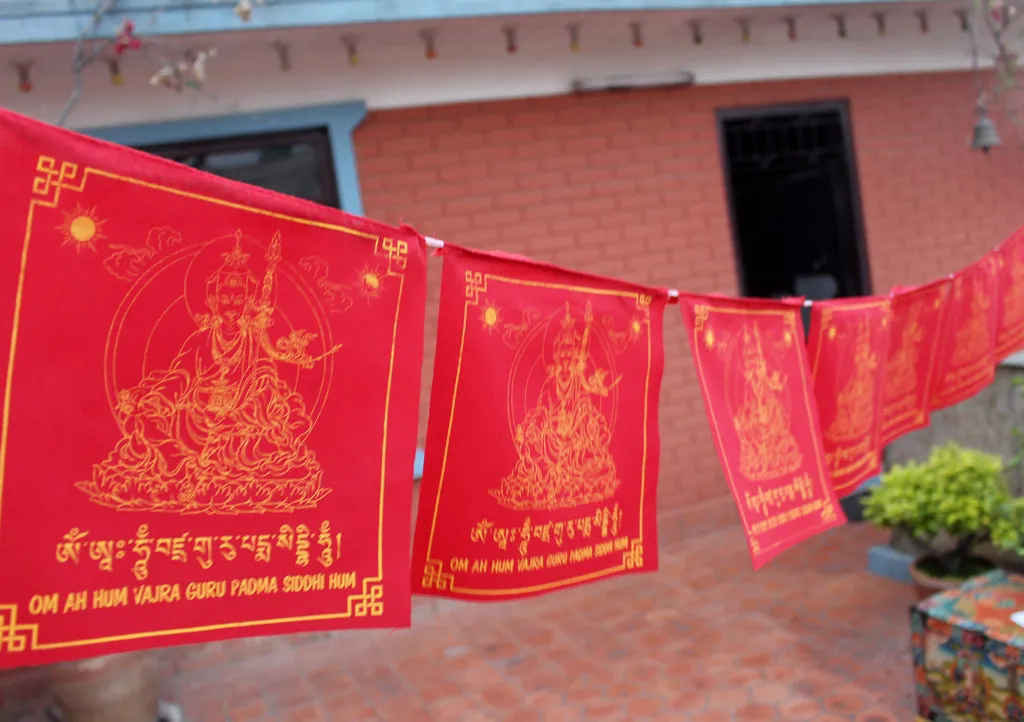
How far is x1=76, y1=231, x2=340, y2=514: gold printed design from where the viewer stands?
1451 millimetres

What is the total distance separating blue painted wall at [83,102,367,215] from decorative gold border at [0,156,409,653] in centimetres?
277

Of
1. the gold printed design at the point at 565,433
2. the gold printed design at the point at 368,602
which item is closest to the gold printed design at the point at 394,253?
the gold printed design at the point at 565,433

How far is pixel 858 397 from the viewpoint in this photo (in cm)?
313

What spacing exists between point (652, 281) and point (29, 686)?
413 centimetres

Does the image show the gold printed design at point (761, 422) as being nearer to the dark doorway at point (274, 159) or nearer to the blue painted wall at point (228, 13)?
the blue painted wall at point (228, 13)

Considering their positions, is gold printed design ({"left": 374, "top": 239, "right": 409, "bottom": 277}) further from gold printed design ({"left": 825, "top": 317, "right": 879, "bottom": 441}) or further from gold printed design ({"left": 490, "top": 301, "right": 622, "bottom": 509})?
gold printed design ({"left": 825, "top": 317, "right": 879, "bottom": 441})

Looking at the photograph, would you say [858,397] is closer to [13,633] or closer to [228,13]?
[13,633]

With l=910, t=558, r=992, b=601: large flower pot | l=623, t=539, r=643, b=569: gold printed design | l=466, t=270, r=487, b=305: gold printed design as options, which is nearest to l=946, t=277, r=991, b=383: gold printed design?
l=910, t=558, r=992, b=601: large flower pot

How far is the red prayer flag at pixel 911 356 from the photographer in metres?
3.45

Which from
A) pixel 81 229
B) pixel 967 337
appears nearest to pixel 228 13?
pixel 81 229

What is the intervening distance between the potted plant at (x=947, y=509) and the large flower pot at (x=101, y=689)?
143 inches

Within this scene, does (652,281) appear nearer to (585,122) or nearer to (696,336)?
(585,122)

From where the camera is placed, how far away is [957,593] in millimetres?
3111

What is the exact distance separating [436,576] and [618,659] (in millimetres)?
2365
